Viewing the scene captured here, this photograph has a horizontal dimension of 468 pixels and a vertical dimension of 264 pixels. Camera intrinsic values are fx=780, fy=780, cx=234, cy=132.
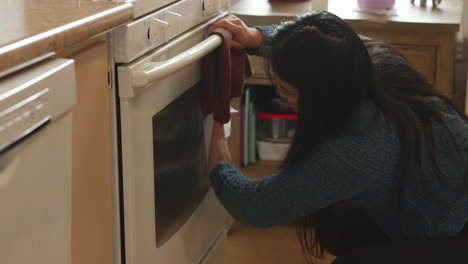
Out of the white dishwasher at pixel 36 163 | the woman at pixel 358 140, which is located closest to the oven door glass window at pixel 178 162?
the woman at pixel 358 140

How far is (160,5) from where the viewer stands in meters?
1.41

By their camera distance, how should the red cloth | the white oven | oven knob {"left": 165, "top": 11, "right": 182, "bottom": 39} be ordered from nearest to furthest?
the white oven < oven knob {"left": 165, "top": 11, "right": 182, "bottom": 39} < the red cloth

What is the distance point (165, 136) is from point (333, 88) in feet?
1.11

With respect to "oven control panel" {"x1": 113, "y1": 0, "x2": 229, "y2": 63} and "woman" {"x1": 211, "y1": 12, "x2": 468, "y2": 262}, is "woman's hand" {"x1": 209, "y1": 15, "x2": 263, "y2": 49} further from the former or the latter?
"woman" {"x1": 211, "y1": 12, "x2": 468, "y2": 262}

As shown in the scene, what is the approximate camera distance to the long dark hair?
1.44 metres

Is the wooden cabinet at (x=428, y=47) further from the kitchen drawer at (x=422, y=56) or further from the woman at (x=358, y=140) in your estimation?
the woman at (x=358, y=140)

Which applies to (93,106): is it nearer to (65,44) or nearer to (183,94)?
(65,44)

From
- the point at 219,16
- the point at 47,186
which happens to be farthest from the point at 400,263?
the point at 47,186

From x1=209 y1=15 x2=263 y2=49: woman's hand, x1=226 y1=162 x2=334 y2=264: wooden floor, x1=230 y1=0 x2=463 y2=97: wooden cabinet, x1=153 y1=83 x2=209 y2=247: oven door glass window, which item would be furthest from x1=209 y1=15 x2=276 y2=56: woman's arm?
x1=226 y1=162 x2=334 y2=264: wooden floor

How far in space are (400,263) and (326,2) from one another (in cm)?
115

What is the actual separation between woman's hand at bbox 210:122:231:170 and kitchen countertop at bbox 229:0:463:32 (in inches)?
31.3

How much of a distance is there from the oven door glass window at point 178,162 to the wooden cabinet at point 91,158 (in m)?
0.18

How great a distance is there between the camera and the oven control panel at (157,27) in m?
1.26

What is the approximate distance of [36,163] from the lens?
93cm
